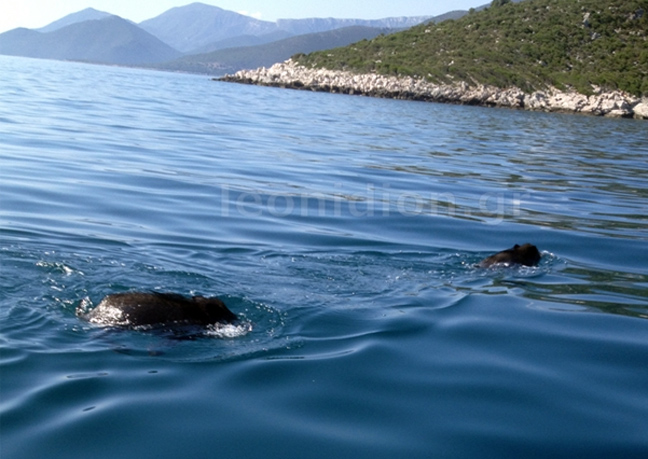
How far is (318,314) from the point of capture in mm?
7566

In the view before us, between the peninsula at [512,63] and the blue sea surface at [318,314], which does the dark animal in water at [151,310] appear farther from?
the peninsula at [512,63]

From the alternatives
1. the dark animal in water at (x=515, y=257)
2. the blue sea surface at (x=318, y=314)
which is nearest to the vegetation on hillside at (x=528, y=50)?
the blue sea surface at (x=318, y=314)

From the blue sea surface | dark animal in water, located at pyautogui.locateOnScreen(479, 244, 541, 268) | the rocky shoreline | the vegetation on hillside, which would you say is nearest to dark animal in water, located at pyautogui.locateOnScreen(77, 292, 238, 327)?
the blue sea surface

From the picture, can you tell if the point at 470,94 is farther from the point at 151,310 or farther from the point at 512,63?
the point at 151,310

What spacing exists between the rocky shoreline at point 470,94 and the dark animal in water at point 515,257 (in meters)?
64.0

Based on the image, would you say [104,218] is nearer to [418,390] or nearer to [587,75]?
[418,390]

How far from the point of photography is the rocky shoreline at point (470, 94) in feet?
231

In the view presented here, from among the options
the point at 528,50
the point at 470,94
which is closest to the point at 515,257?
the point at 470,94

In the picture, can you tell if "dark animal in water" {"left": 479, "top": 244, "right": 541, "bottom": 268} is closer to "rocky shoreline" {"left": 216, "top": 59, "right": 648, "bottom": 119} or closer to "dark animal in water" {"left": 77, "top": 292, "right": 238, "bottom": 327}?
"dark animal in water" {"left": 77, "top": 292, "right": 238, "bottom": 327}

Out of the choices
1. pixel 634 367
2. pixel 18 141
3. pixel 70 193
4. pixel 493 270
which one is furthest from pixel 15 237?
pixel 18 141

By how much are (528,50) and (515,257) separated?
8472 cm

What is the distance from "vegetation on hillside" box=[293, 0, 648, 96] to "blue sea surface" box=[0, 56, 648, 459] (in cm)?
6582

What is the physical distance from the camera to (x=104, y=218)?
38.3 ft

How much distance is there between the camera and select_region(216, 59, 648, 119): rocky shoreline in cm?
7050
